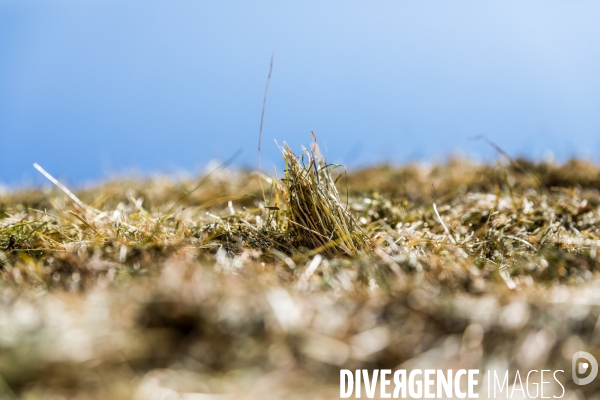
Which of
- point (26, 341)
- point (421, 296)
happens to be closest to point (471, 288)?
point (421, 296)

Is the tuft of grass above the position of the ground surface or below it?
above

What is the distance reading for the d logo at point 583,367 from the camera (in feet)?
3.82

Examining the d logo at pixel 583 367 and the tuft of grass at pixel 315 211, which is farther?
the tuft of grass at pixel 315 211

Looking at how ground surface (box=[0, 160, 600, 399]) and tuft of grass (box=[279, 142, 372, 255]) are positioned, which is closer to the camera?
ground surface (box=[0, 160, 600, 399])

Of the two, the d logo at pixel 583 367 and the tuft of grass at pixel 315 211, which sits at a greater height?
the tuft of grass at pixel 315 211

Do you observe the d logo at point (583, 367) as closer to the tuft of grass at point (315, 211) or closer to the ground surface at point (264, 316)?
the ground surface at point (264, 316)

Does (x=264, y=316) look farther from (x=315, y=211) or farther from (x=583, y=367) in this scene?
(x=315, y=211)

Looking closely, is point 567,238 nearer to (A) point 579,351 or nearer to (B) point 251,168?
(A) point 579,351

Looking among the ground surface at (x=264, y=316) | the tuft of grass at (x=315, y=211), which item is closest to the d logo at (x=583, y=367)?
the ground surface at (x=264, y=316)

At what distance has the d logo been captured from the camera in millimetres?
1163

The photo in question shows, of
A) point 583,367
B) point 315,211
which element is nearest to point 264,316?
point 583,367

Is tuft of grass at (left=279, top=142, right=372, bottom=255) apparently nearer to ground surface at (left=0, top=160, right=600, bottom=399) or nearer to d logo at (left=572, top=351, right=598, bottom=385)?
ground surface at (left=0, top=160, right=600, bottom=399)

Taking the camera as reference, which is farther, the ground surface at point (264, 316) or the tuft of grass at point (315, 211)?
the tuft of grass at point (315, 211)

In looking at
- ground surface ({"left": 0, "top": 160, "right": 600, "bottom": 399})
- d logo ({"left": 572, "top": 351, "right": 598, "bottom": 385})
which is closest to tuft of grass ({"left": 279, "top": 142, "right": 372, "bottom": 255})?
ground surface ({"left": 0, "top": 160, "right": 600, "bottom": 399})
